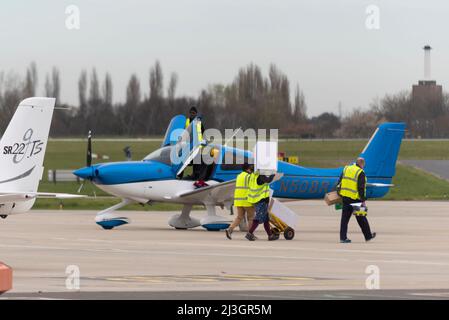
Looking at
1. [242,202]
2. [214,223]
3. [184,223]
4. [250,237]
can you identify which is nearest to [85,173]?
[184,223]

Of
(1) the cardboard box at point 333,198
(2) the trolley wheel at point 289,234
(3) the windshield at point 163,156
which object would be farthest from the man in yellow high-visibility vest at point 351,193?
(3) the windshield at point 163,156

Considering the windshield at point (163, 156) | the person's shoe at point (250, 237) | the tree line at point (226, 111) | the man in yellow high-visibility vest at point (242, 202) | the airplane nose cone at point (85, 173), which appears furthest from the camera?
the tree line at point (226, 111)

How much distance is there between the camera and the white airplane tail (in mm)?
18703

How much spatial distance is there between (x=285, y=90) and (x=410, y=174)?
27855mm

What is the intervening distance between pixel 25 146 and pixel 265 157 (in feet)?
25.9

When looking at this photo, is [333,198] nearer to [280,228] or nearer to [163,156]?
[280,228]

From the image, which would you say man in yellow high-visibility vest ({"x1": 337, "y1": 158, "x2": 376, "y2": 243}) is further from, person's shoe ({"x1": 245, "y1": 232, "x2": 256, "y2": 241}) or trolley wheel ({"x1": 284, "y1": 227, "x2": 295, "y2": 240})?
person's shoe ({"x1": 245, "y1": 232, "x2": 256, "y2": 241})

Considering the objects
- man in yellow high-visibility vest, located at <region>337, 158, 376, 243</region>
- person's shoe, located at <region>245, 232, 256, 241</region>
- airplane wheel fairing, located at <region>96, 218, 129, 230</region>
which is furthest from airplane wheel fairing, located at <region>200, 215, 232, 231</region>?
man in yellow high-visibility vest, located at <region>337, 158, 376, 243</region>

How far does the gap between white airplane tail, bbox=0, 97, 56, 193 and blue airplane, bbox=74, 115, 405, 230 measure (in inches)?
273

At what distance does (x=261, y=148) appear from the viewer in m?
25.5

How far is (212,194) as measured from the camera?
87.3 feet

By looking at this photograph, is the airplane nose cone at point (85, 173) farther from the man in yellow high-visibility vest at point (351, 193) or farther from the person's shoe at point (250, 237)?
the man in yellow high-visibility vest at point (351, 193)

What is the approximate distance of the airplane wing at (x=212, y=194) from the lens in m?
26.3
